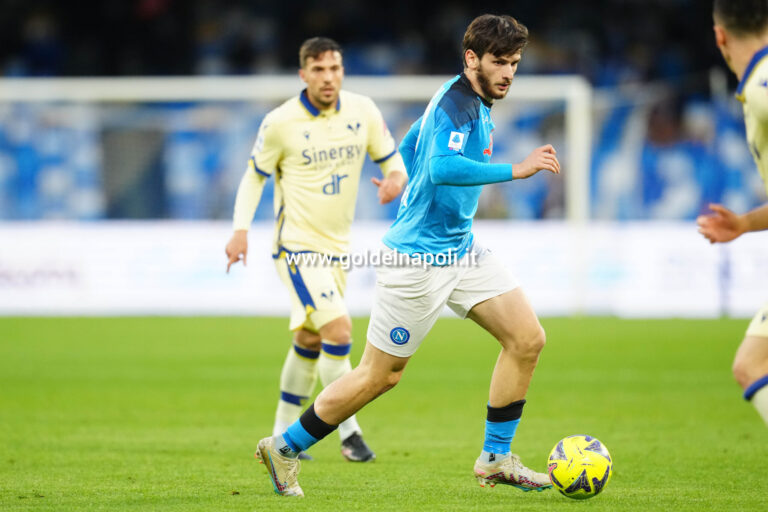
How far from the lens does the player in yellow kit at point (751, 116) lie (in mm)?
4148

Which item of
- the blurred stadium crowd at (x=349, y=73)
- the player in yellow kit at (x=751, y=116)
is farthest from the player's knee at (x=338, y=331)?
Answer: the blurred stadium crowd at (x=349, y=73)

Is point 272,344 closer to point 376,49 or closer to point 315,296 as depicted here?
point 315,296

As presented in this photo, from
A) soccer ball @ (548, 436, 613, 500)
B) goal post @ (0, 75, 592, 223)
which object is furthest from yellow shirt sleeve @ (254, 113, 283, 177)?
goal post @ (0, 75, 592, 223)

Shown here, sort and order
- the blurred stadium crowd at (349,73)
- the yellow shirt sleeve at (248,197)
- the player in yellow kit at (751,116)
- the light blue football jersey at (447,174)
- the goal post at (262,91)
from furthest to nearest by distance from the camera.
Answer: the blurred stadium crowd at (349,73) < the goal post at (262,91) < the yellow shirt sleeve at (248,197) < the light blue football jersey at (447,174) < the player in yellow kit at (751,116)

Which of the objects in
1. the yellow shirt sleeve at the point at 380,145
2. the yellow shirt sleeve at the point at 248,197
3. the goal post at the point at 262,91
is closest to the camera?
the yellow shirt sleeve at the point at 248,197

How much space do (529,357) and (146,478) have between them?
2.28 meters

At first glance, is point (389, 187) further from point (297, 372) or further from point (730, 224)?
point (730, 224)

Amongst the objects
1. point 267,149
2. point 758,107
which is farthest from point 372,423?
point 758,107

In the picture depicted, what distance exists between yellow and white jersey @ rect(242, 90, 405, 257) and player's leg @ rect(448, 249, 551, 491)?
172 cm

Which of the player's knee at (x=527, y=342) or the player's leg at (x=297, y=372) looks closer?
the player's knee at (x=527, y=342)

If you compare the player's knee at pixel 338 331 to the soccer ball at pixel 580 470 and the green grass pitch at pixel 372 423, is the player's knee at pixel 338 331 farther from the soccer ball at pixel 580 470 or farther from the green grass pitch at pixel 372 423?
the soccer ball at pixel 580 470

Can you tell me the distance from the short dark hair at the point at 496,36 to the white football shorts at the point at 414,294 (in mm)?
1073

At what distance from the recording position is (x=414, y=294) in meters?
5.32

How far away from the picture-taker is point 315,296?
6777mm
